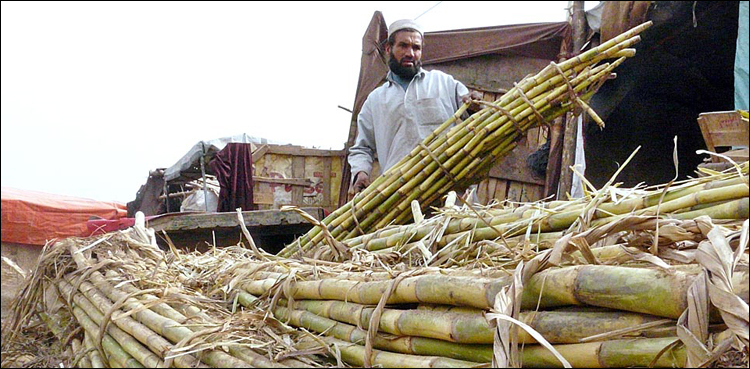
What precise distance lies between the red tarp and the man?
182 cm

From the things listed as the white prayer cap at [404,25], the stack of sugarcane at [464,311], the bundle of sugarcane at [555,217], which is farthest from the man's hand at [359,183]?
the stack of sugarcane at [464,311]

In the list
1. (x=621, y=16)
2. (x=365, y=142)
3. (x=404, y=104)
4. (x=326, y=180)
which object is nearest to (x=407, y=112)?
(x=404, y=104)

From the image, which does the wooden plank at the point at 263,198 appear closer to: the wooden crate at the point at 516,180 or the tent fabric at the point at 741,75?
the wooden crate at the point at 516,180

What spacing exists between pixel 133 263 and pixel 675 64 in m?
5.46

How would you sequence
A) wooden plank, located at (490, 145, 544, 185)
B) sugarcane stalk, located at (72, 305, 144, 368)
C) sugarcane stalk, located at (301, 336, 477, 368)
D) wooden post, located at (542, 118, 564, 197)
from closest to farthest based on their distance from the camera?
sugarcane stalk, located at (301, 336, 477, 368) → sugarcane stalk, located at (72, 305, 144, 368) → wooden post, located at (542, 118, 564, 197) → wooden plank, located at (490, 145, 544, 185)

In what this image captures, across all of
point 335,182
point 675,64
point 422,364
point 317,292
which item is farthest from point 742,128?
point 335,182

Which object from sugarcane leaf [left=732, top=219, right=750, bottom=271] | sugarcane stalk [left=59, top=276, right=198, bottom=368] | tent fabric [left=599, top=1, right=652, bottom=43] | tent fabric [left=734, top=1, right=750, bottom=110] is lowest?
sugarcane stalk [left=59, top=276, right=198, bottom=368]

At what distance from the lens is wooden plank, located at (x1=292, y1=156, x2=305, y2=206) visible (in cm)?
711

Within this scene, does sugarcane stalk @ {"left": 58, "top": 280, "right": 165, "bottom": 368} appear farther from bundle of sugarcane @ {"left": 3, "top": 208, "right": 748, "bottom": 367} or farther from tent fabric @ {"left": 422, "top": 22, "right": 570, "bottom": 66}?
tent fabric @ {"left": 422, "top": 22, "right": 570, "bottom": 66}

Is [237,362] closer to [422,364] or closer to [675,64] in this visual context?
[422,364]

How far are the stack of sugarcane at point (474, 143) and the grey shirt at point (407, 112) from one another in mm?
970

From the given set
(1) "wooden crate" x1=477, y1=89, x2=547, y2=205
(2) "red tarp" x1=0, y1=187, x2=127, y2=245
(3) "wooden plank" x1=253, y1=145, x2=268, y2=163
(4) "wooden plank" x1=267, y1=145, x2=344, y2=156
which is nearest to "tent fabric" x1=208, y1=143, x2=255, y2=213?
(3) "wooden plank" x1=253, y1=145, x2=268, y2=163

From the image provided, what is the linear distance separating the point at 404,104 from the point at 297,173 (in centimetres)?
281

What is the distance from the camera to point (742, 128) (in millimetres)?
3211
